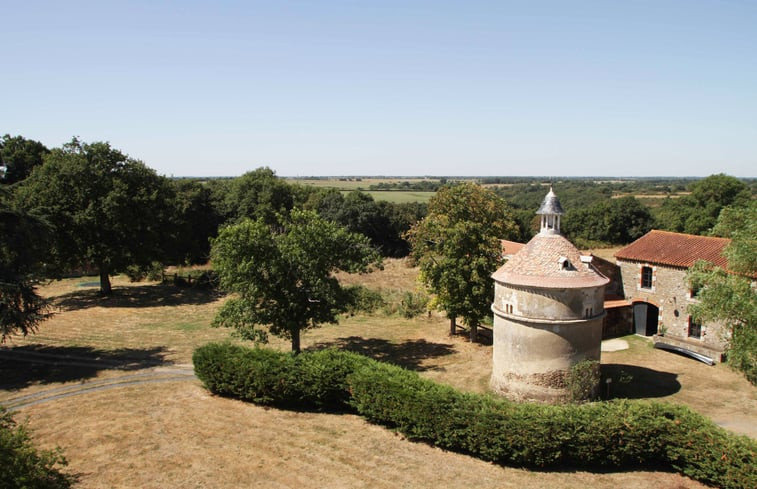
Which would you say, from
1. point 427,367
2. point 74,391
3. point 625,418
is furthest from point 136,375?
point 625,418

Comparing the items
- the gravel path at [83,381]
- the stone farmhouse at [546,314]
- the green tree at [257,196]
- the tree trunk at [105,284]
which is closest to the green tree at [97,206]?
the tree trunk at [105,284]

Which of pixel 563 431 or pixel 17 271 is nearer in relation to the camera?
pixel 563 431

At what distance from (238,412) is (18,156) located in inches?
1982

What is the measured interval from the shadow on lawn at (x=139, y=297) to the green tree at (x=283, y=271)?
18.5 metres

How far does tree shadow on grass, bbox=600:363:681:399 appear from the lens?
2338 centimetres

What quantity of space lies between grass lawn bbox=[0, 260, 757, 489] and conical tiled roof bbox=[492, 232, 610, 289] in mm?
6428

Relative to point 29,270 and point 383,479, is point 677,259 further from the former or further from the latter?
point 29,270

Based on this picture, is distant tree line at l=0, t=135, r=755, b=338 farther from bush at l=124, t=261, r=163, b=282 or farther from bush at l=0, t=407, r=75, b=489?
bush at l=0, t=407, r=75, b=489

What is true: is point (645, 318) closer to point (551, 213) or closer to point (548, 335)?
point (551, 213)

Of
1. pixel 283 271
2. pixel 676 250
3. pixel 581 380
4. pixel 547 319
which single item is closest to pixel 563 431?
pixel 581 380

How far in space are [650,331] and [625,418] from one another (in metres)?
20.0

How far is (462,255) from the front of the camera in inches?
1186

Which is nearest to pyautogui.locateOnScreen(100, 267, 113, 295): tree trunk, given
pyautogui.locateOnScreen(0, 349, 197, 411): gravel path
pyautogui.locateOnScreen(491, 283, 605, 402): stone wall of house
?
pyautogui.locateOnScreen(0, 349, 197, 411): gravel path

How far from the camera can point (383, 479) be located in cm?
1499
